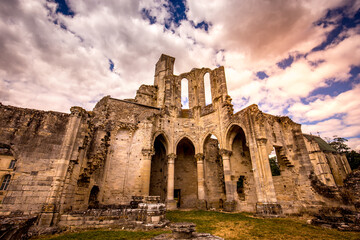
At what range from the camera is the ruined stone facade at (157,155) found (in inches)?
267

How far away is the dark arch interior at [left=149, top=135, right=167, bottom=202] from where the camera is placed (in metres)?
15.5

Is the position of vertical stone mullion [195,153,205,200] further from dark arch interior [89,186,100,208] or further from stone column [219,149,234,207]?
dark arch interior [89,186,100,208]

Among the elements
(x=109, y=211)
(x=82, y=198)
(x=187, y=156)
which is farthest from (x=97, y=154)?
(x=187, y=156)

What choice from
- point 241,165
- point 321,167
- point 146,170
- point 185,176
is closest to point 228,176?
point 241,165

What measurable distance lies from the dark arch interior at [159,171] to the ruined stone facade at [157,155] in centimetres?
9

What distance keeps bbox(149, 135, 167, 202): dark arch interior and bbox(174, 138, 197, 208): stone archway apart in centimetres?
139

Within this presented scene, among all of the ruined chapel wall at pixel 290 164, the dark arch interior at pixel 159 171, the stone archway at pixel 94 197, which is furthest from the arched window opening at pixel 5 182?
the ruined chapel wall at pixel 290 164

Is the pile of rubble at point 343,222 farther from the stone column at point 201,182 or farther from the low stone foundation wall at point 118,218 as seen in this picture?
the stone column at point 201,182

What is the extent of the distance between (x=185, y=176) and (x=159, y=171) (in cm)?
255

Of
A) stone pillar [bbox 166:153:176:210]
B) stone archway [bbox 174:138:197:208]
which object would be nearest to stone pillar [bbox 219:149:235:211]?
stone pillar [bbox 166:153:176:210]

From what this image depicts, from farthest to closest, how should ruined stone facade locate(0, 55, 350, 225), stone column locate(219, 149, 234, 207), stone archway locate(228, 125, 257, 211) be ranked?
stone archway locate(228, 125, 257, 211) < stone column locate(219, 149, 234, 207) < ruined stone facade locate(0, 55, 350, 225)

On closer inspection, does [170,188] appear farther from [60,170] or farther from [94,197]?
[60,170]

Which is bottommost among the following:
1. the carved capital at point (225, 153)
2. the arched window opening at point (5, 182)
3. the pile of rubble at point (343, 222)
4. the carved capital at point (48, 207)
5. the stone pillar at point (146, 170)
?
the pile of rubble at point (343, 222)

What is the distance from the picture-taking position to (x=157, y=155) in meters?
17.0
